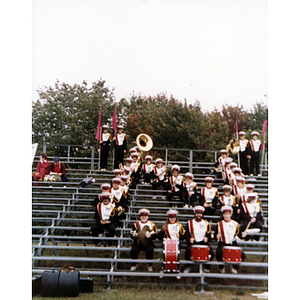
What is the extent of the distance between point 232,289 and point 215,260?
455mm

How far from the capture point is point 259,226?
18.3 feet

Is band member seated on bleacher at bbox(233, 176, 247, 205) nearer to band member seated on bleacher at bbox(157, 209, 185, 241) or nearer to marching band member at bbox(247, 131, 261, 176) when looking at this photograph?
band member seated on bleacher at bbox(157, 209, 185, 241)

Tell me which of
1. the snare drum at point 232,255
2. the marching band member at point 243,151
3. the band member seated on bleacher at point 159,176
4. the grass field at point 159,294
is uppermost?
the marching band member at point 243,151

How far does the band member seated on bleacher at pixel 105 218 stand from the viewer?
580 cm

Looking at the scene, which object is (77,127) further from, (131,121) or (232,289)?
(232,289)

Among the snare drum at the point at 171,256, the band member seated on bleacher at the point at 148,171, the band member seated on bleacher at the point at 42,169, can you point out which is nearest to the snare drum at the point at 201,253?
the snare drum at the point at 171,256

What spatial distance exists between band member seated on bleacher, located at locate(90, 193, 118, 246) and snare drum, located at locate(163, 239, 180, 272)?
1191 millimetres

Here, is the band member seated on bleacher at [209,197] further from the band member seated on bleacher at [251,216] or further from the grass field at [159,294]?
the grass field at [159,294]

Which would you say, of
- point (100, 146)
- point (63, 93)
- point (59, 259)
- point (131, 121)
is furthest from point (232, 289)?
point (63, 93)

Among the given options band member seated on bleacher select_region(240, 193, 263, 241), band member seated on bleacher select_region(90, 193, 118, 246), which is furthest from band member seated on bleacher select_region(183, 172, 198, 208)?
band member seated on bleacher select_region(90, 193, 118, 246)

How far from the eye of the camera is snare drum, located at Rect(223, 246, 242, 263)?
500 centimetres

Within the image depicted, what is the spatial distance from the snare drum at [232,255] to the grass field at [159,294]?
1.40ft

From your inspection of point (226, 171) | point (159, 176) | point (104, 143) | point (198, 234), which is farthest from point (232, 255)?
point (104, 143)

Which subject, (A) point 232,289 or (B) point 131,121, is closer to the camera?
(A) point 232,289
